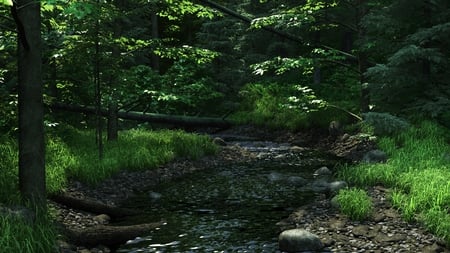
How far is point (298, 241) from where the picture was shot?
7.59 m

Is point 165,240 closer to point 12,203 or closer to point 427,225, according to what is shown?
point 12,203

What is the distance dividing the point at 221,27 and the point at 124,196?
591 inches

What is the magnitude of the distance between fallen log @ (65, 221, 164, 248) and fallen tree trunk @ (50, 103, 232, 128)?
10.4m

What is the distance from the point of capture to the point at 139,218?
9.38 metres

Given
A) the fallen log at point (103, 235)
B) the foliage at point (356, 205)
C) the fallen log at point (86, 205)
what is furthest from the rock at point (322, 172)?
the fallen log at point (103, 235)

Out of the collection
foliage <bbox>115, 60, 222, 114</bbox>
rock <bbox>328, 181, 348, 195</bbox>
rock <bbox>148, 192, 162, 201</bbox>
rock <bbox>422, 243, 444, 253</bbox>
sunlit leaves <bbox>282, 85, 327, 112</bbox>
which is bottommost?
rock <bbox>422, 243, 444, 253</bbox>

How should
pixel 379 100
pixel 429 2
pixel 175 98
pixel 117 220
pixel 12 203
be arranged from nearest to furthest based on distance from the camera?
pixel 12 203 → pixel 117 220 → pixel 175 98 → pixel 429 2 → pixel 379 100

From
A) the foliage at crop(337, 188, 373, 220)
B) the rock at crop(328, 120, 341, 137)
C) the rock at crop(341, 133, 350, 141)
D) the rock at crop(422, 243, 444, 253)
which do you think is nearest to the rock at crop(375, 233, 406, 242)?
the rock at crop(422, 243, 444, 253)

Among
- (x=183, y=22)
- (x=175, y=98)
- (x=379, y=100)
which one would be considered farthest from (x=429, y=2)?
(x=183, y=22)

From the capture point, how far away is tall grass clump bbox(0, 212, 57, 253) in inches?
229

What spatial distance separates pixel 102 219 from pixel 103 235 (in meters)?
1.42

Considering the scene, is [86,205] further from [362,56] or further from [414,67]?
[362,56]

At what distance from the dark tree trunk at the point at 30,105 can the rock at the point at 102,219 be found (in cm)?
180

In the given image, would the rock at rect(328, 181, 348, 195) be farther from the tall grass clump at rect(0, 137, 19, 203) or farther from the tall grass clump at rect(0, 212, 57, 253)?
the tall grass clump at rect(0, 137, 19, 203)
